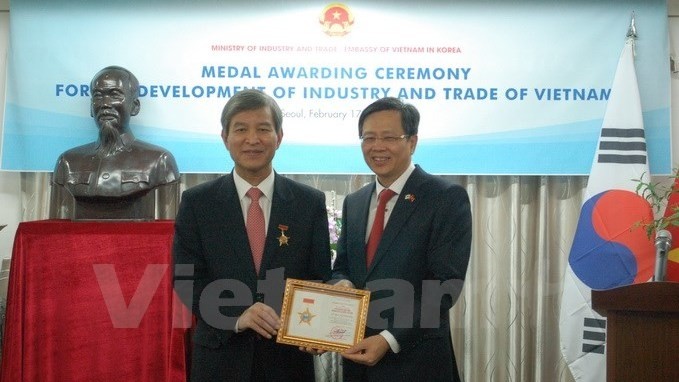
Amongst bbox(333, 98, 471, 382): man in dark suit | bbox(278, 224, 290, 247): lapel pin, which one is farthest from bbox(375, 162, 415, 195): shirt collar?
bbox(278, 224, 290, 247): lapel pin

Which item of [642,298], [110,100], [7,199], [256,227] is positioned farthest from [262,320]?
[7,199]

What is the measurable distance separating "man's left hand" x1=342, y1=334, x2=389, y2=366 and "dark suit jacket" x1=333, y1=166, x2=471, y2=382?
49mm

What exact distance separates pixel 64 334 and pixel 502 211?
7.64 ft

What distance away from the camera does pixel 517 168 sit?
368cm

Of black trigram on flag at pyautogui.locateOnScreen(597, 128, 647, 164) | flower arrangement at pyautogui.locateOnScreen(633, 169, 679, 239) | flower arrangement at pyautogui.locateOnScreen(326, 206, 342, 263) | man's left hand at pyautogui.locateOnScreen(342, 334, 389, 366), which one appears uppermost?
black trigram on flag at pyautogui.locateOnScreen(597, 128, 647, 164)

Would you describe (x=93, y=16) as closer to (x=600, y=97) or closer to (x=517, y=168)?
(x=517, y=168)

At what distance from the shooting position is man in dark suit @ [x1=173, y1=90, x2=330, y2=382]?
73.4 inches

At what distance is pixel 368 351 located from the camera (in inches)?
71.7

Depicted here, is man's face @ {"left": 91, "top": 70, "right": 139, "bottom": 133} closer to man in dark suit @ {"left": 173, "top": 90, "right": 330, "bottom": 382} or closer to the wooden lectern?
man in dark suit @ {"left": 173, "top": 90, "right": 330, "bottom": 382}

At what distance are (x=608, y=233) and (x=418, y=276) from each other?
182 centimetres

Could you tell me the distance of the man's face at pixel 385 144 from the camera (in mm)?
1971

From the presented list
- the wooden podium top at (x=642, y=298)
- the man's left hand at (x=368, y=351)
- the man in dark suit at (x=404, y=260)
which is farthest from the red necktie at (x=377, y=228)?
the wooden podium top at (x=642, y=298)

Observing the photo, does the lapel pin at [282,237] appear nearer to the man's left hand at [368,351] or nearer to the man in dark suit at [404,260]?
the man in dark suit at [404,260]

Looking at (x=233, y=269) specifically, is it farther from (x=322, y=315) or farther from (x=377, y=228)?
(x=377, y=228)
